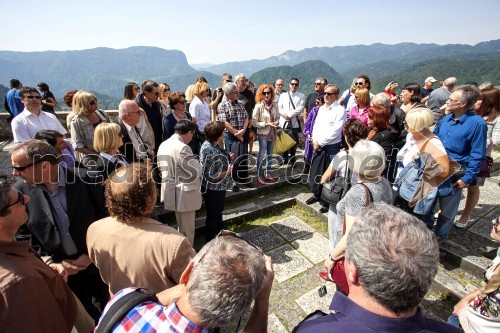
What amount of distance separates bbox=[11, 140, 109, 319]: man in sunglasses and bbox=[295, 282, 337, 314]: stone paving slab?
2.18m

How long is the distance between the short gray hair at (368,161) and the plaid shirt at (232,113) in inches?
111

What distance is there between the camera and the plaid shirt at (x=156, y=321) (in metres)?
1.00

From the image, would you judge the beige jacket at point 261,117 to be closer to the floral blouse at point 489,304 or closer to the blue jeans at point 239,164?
the blue jeans at point 239,164

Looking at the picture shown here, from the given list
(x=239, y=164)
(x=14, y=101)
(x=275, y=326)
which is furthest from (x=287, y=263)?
(x=14, y=101)

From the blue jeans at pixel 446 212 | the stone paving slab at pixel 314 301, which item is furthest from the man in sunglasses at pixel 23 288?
the blue jeans at pixel 446 212

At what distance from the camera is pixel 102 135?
2.79 metres

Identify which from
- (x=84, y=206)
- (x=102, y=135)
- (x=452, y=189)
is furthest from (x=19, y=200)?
(x=452, y=189)

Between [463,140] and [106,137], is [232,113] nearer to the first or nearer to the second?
[106,137]

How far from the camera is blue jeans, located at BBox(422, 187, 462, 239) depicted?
3.31m

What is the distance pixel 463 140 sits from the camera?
3.25 meters

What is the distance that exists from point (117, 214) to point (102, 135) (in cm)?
144

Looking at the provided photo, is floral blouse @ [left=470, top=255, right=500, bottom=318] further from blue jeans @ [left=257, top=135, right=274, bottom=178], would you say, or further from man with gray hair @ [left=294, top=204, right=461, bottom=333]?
blue jeans @ [left=257, top=135, right=274, bottom=178]

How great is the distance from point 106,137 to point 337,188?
2.63 metres

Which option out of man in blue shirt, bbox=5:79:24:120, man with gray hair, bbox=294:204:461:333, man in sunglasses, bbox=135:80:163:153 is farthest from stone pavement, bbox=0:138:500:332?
man in blue shirt, bbox=5:79:24:120
